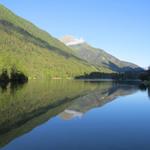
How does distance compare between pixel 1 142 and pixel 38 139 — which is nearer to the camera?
pixel 1 142

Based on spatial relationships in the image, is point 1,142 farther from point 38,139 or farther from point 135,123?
point 135,123

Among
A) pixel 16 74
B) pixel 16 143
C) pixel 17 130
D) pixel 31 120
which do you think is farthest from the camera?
pixel 16 74

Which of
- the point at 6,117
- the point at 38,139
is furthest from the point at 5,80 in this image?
the point at 38,139

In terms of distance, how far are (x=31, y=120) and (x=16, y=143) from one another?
12620mm

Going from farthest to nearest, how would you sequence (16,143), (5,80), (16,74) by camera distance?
(16,74) < (5,80) < (16,143)

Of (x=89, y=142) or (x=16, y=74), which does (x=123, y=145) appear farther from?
(x=16, y=74)

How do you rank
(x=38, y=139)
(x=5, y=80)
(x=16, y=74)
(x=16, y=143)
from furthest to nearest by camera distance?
(x=16, y=74)
(x=5, y=80)
(x=38, y=139)
(x=16, y=143)

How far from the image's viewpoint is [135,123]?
37.8 meters

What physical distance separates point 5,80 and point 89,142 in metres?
118

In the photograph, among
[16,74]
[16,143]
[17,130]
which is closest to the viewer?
[16,143]

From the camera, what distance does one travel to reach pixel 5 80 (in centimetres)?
14000

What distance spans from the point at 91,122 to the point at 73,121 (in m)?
2.11

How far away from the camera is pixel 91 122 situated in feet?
124

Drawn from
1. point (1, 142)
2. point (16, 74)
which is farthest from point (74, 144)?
point (16, 74)
